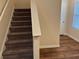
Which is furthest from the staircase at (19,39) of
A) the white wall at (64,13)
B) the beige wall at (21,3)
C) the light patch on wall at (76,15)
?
the white wall at (64,13)

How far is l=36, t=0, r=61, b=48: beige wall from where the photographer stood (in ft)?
16.0

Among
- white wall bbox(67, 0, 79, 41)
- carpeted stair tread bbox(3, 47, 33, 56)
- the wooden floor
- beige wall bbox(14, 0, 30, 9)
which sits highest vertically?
beige wall bbox(14, 0, 30, 9)

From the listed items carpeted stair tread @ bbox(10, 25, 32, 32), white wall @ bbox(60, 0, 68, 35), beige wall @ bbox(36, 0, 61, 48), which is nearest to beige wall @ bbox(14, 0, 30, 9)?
beige wall @ bbox(36, 0, 61, 48)

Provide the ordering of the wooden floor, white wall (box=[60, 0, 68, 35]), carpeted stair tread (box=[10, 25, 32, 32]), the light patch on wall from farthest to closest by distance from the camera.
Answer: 1. white wall (box=[60, 0, 68, 35])
2. the light patch on wall
3. the wooden floor
4. carpeted stair tread (box=[10, 25, 32, 32])

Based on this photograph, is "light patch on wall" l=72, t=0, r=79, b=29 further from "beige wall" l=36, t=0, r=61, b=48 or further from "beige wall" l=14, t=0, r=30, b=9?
"beige wall" l=14, t=0, r=30, b=9

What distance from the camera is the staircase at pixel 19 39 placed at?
3590 millimetres

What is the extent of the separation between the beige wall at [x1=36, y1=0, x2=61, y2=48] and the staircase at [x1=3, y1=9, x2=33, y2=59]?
1.83 ft

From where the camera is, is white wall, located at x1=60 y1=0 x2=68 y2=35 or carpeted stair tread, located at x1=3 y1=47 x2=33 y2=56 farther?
white wall, located at x1=60 y1=0 x2=68 y2=35

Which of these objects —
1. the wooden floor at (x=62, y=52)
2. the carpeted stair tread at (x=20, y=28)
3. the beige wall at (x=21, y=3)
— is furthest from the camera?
the beige wall at (x=21, y=3)

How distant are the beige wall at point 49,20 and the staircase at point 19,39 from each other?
0.56m

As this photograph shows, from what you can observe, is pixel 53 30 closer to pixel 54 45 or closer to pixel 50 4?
pixel 54 45

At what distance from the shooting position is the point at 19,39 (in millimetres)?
4039

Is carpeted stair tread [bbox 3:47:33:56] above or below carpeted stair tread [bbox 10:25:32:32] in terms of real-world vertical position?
below

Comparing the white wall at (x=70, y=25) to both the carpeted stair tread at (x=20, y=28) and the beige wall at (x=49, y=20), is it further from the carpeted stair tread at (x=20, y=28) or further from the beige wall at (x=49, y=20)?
the carpeted stair tread at (x=20, y=28)
